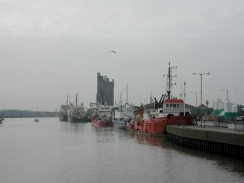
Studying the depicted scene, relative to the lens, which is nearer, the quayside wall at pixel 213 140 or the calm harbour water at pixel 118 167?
the calm harbour water at pixel 118 167

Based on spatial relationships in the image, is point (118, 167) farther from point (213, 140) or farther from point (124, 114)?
point (124, 114)

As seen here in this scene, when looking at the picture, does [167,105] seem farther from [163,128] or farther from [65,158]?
[65,158]

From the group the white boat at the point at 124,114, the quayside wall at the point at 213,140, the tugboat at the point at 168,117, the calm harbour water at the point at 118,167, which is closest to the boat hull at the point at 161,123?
the tugboat at the point at 168,117

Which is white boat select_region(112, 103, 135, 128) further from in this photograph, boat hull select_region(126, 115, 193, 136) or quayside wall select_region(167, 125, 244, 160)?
quayside wall select_region(167, 125, 244, 160)

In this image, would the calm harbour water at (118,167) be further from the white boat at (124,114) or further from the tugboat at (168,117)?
the white boat at (124,114)

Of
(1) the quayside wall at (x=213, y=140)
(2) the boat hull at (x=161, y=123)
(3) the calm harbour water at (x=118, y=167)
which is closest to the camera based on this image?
(3) the calm harbour water at (x=118, y=167)

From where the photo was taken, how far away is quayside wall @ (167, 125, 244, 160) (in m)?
35.0

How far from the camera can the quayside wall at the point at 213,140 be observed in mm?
34969

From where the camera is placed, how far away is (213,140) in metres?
40.1

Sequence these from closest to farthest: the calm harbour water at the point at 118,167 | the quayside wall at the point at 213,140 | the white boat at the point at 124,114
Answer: the calm harbour water at the point at 118,167
the quayside wall at the point at 213,140
the white boat at the point at 124,114

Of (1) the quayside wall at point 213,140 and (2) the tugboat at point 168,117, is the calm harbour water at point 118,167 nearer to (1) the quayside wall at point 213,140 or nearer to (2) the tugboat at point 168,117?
(1) the quayside wall at point 213,140

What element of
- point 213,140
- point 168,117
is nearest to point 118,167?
point 213,140

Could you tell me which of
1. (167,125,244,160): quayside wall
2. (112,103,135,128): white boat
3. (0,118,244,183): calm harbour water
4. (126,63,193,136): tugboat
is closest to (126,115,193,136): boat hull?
(126,63,193,136): tugboat

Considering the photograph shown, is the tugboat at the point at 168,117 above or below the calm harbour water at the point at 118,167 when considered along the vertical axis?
above
